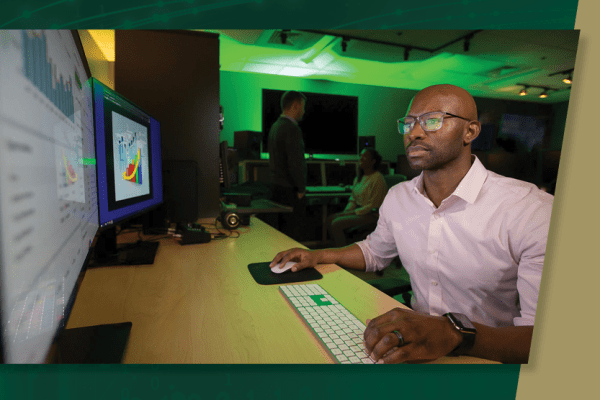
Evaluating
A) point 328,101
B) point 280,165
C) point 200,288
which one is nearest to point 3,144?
point 200,288

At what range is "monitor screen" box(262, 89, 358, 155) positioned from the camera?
426 centimetres

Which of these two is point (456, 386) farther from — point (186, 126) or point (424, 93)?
point (186, 126)

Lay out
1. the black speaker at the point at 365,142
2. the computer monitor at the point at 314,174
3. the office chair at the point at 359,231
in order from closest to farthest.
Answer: the office chair at the point at 359,231, the computer monitor at the point at 314,174, the black speaker at the point at 365,142

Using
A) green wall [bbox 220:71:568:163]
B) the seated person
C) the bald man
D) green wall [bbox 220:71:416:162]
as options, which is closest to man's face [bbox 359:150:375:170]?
the seated person

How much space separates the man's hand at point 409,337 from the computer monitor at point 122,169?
0.77 metres

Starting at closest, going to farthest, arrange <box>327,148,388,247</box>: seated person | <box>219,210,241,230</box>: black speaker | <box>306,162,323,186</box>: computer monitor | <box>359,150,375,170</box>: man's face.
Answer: <box>219,210,241,230</box>: black speaker
<box>327,148,388,247</box>: seated person
<box>359,150,375,170</box>: man's face
<box>306,162,323,186</box>: computer monitor

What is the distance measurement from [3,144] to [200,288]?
1.81 feet

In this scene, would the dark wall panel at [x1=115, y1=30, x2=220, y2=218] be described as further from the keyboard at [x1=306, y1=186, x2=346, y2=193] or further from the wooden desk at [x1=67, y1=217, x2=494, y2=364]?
the keyboard at [x1=306, y1=186, x2=346, y2=193]

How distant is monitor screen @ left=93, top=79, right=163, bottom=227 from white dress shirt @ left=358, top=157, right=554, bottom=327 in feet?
3.05

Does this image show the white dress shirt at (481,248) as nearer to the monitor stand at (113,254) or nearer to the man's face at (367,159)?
the monitor stand at (113,254)

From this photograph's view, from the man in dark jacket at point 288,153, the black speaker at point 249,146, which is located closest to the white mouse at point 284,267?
the man in dark jacket at point 288,153

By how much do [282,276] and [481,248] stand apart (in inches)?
23.3

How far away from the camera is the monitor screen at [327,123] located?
14.0ft

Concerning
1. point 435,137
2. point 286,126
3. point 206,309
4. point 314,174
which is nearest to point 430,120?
point 435,137
